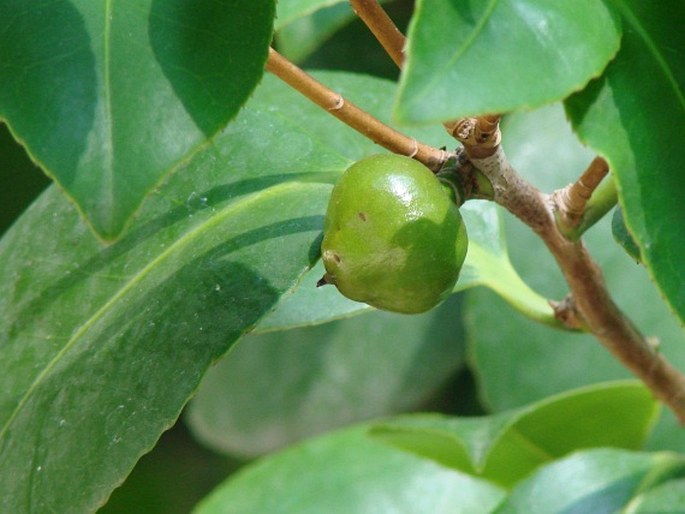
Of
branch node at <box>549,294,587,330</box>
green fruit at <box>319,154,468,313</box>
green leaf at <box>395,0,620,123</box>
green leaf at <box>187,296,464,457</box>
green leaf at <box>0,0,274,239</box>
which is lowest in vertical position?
green leaf at <box>187,296,464,457</box>

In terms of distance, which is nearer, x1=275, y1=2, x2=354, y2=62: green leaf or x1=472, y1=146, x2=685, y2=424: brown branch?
x1=472, y1=146, x2=685, y2=424: brown branch

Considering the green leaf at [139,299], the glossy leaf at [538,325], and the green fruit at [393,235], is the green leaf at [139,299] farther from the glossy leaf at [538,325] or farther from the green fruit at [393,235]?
the glossy leaf at [538,325]

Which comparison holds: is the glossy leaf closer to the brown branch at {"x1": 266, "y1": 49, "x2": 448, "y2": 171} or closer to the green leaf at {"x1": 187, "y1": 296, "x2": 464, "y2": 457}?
the green leaf at {"x1": 187, "y1": 296, "x2": 464, "y2": 457}

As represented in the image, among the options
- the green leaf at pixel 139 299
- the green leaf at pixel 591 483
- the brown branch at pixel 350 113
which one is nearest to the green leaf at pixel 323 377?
the green leaf at pixel 591 483

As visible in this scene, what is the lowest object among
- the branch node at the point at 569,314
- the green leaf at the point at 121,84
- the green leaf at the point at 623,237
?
the branch node at the point at 569,314

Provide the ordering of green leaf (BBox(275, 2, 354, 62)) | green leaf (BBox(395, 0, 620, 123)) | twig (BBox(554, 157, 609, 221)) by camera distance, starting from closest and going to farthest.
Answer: green leaf (BBox(395, 0, 620, 123)), twig (BBox(554, 157, 609, 221)), green leaf (BBox(275, 2, 354, 62))

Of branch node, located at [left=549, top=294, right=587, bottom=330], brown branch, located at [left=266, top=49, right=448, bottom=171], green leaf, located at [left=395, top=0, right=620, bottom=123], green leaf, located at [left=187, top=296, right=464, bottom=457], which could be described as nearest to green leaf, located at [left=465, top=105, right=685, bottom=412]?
green leaf, located at [left=187, top=296, right=464, bottom=457]

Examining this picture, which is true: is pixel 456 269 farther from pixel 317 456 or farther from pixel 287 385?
pixel 287 385

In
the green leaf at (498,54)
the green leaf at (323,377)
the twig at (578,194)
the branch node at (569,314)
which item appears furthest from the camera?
the green leaf at (323,377)

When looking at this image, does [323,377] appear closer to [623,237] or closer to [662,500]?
[662,500]
